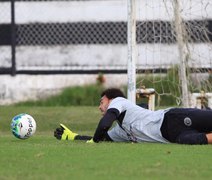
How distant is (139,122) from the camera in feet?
39.2

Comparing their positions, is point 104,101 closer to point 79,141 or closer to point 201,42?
point 79,141

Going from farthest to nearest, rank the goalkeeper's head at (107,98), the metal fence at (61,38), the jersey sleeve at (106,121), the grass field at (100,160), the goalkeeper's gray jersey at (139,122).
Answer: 1. the metal fence at (61,38)
2. the goalkeeper's head at (107,98)
3. the goalkeeper's gray jersey at (139,122)
4. the jersey sleeve at (106,121)
5. the grass field at (100,160)

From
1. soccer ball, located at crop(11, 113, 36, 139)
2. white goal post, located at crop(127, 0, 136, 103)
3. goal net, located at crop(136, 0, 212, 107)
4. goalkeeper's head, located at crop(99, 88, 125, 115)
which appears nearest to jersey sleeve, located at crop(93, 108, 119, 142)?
goalkeeper's head, located at crop(99, 88, 125, 115)

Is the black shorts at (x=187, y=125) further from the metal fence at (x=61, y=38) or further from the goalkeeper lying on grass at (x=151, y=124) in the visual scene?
the metal fence at (x=61, y=38)

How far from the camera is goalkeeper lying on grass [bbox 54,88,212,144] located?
11.5m

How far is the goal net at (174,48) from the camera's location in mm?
16406

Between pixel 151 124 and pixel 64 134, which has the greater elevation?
pixel 151 124

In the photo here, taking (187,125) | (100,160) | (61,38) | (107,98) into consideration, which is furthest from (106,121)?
(61,38)

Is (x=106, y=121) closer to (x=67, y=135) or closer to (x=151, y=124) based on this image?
(x=151, y=124)

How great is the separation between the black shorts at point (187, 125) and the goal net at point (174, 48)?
4.25m

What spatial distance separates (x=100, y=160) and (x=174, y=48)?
358 inches

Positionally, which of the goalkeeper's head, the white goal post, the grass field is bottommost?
the grass field

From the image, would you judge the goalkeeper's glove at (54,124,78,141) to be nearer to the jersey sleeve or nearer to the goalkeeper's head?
the goalkeeper's head

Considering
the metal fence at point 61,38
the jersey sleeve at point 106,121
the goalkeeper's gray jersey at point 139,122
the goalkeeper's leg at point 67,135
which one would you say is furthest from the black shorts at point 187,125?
the metal fence at point 61,38
